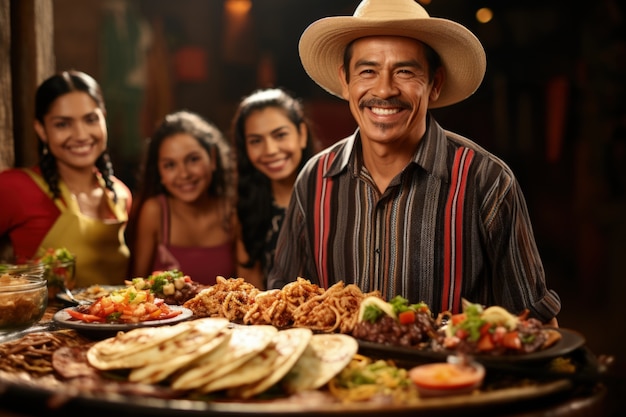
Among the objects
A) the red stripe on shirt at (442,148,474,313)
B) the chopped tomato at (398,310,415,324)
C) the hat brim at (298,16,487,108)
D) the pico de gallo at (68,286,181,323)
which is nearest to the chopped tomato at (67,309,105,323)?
the pico de gallo at (68,286,181,323)

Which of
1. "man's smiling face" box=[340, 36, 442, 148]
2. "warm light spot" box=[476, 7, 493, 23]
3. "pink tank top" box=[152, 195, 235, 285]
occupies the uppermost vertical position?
"warm light spot" box=[476, 7, 493, 23]

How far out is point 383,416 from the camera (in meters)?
1.95

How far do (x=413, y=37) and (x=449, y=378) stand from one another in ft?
6.69

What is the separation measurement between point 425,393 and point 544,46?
871cm

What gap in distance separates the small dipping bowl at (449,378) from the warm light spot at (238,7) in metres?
9.75

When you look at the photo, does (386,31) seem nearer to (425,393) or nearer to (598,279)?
(425,393)

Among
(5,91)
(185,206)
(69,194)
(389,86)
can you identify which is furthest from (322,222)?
(5,91)

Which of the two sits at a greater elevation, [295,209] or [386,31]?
[386,31]

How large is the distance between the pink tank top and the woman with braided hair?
0.35 m

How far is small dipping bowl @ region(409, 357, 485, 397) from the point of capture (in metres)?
2.12

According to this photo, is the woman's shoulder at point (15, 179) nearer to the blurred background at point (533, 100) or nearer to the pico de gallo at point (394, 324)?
the pico de gallo at point (394, 324)

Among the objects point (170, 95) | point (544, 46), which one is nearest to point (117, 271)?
point (170, 95)

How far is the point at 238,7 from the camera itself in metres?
11.3

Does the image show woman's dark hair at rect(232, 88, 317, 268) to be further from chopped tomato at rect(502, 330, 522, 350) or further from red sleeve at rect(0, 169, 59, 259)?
chopped tomato at rect(502, 330, 522, 350)
